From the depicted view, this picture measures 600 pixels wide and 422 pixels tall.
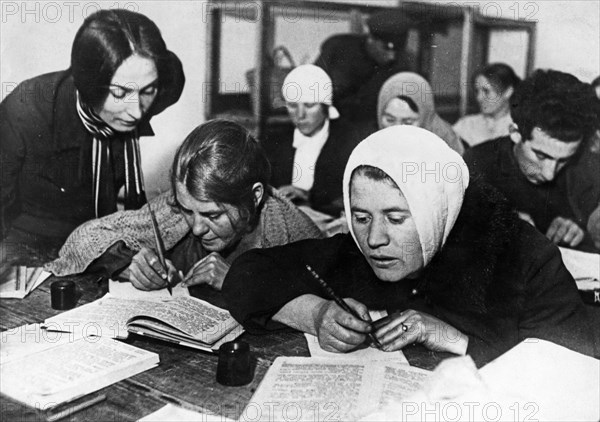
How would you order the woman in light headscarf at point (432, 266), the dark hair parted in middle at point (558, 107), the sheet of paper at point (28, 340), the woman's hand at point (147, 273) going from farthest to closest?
the dark hair parted in middle at point (558, 107)
the woman's hand at point (147, 273)
the woman in light headscarf at point (432, 266)
the sheet of paper at point (28, 340)

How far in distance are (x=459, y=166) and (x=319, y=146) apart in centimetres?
62

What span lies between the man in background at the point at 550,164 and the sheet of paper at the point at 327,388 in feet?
3.42

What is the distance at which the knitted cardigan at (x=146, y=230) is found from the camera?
7.09 ft

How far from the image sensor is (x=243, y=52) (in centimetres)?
220

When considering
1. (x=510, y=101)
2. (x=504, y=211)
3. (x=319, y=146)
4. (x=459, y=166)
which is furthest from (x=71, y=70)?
(x=510, y=101)

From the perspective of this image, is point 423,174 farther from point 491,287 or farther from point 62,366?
point 62,366

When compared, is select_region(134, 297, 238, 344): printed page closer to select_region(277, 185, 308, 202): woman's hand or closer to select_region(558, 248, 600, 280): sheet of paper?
select_region(277, 185, 308, 202): woman's hand

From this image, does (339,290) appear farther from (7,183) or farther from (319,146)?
(7,183)

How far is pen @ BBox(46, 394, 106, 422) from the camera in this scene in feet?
4.32

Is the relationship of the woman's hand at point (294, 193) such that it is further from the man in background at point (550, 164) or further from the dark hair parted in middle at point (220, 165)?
the man in background at point (550, 164)

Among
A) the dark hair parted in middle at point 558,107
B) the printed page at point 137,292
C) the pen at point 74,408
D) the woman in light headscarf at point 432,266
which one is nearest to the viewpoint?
the pen at point 74,408

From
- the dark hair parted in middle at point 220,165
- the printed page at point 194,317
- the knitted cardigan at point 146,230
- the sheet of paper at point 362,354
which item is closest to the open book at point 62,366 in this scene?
the printed page at point 194,317

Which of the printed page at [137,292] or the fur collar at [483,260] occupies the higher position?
the fur collar at [483,260]

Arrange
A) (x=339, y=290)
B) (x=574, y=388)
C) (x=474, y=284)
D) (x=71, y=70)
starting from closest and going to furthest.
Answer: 1. (x=574, y=388)
2. (x=474, y=284)
3. (x=339, y=290)
4. (x=71, y=70)
